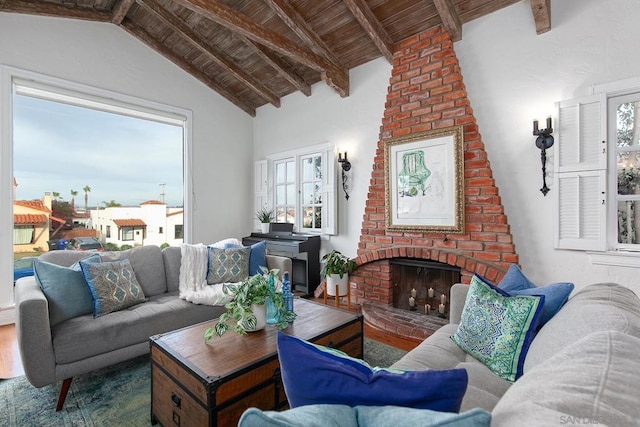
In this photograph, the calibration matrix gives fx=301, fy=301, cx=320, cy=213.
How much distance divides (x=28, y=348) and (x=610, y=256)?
410 centimetres

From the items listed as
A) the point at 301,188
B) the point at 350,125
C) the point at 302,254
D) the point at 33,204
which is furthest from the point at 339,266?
the point at 33,204

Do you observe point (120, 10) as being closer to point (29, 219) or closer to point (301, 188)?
point (29, 219)

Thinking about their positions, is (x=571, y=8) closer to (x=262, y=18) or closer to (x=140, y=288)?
(x=262, y=18)

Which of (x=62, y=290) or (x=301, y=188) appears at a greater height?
(x=301, y=188)

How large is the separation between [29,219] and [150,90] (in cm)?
219

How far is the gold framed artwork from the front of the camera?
117 inches

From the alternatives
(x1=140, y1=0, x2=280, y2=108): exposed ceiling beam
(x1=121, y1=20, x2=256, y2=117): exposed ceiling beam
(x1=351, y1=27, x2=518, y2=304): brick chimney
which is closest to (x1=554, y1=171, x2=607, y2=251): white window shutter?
(x1=351, y1=27, x2=518, y2=304): brick chimney

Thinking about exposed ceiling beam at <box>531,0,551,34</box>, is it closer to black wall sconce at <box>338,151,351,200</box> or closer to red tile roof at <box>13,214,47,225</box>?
black wall sconce at <box>338,151,351,200</box>

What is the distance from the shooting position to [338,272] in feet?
11.9

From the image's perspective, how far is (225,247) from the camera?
3.35 meters

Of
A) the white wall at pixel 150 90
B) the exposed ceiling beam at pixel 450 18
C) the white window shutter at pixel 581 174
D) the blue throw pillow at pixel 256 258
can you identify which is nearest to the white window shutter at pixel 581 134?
the white window shutter at pixel 581 174

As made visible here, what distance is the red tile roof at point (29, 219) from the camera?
3.42 metres

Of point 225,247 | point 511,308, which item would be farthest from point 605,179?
point 225,247

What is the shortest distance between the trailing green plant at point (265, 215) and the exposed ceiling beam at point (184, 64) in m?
1.75
